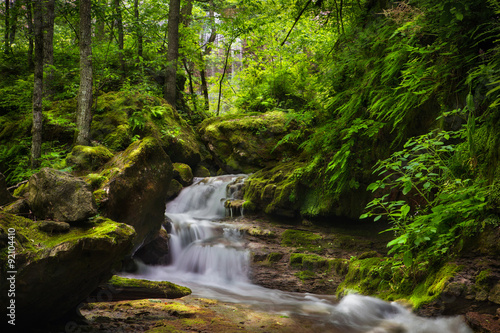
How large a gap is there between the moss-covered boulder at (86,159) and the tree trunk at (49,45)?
315cm

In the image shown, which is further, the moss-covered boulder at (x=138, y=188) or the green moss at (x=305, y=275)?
the green moss at (x=305, y=275)

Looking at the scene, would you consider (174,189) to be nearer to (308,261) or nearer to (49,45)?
(49,45)

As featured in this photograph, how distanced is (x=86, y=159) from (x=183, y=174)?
487cm

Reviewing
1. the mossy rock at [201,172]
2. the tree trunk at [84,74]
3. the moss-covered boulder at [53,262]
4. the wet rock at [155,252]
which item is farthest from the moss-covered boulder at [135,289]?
the mossy rock at [201,172]

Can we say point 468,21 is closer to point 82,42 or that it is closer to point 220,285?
point 220,285

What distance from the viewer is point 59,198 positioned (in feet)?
10.7

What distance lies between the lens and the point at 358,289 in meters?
4.65

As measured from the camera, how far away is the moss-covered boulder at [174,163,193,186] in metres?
11.1

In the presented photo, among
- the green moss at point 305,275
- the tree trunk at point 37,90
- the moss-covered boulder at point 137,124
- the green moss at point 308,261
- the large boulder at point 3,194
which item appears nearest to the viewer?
the large boulder at point 3,194

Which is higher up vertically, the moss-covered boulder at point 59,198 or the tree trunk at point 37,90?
the tree trunk at point 37,90

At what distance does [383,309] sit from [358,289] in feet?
2.17

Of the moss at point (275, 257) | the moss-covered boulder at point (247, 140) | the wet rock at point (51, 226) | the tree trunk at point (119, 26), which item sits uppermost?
the tree trunk at point (119, 26)

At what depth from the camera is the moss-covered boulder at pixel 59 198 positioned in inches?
126

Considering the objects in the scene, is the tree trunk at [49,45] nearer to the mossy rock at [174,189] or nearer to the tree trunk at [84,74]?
the tree trunk at [84,74]
